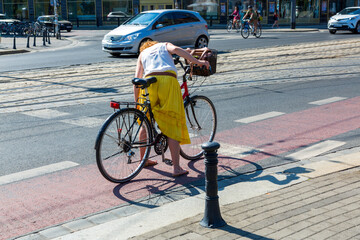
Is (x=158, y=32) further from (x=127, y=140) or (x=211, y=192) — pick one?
(x=211, y=192)

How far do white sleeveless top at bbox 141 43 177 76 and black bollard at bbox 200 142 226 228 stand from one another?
4.87ft

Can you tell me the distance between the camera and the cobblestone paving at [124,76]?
10.6 meters

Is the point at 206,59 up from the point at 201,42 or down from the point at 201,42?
up

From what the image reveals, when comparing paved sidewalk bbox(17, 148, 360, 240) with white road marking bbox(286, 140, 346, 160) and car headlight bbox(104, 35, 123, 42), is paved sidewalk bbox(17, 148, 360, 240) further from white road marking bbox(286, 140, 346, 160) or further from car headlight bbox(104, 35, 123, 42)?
car headlight bbox(104, 35, 123, 42)

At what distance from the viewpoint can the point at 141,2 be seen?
52.0 meters

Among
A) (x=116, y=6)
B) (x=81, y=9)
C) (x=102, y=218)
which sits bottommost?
(x=102, y=218)

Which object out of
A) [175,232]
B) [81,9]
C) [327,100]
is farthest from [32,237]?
[81,9]

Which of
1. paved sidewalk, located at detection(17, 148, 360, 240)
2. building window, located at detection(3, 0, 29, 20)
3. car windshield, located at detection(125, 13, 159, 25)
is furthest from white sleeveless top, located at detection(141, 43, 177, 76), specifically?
building window, located at detection(3, 0, 29, 20)

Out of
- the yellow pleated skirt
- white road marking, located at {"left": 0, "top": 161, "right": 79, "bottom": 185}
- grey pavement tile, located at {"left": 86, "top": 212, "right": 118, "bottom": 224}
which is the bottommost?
grey pavement tile, located at {"left": 86, "top": 212, "right": 118, "bottom": 224}

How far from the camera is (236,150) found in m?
6.57

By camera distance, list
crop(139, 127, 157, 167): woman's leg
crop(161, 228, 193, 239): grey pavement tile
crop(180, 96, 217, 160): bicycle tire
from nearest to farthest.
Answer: crop(161, 228, 193, 239): grey pavement tile, crop(139, 127, 157, 167): woman's leg, crop(180, 96, 217, 160): bicycle tire

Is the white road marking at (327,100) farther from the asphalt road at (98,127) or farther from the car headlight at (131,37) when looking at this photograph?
the car headlight at (131,37)

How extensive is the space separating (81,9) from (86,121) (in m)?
46.8

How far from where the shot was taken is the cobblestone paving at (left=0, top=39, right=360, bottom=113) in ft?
34.8
